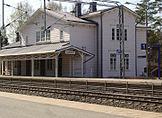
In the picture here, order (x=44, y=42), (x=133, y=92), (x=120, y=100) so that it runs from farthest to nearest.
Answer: (x=44, y=42) < (x=133, y=92) < (x=120, y=100)

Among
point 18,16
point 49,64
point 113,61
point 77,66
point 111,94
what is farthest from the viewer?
point 18,16

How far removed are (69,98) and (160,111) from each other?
621 cm

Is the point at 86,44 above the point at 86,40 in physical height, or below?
below

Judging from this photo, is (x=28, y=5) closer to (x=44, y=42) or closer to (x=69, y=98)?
(x=44, y=42)

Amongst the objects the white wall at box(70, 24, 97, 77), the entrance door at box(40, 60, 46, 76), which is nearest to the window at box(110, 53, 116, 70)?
the white wall at box(70, 24, 97, 77)

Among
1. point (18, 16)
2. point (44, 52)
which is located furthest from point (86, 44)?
point (18, 16)

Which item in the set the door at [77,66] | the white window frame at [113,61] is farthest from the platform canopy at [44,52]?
the white window frame at [113,61]

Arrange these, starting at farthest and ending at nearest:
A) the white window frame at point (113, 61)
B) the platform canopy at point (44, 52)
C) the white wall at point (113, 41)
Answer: the white window frame at point (113, 61), the white wall at point (113, 41), the platform canopy at point (44, 52)

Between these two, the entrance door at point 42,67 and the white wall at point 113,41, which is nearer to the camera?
the white wall at point 113,41

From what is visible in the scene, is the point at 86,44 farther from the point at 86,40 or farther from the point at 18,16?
the point at 18,16

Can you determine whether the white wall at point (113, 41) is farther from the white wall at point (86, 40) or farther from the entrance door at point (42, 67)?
the entrance door at point (42, 67)

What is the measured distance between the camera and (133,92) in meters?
15.8

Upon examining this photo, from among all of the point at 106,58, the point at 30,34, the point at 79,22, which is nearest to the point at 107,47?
the point at 106,58

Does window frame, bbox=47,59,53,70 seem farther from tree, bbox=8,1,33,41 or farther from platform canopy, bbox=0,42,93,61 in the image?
tree, bbox=8,1,33,41
